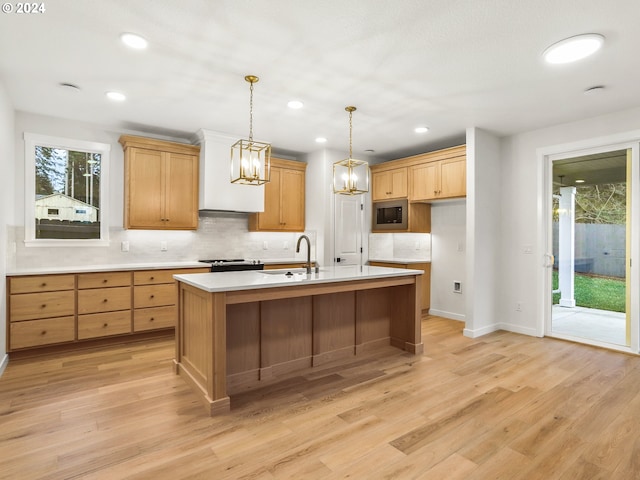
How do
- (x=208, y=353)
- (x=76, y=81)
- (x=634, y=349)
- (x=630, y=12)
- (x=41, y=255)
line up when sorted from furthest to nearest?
(x=41, y=255) < (x=634, y=349) < (x=76, y=81) < (x=208, y=353) < (x=630, y=12)

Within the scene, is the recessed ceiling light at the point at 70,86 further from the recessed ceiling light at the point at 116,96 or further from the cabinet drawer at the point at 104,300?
the cabinet drawer at the point at 104,300

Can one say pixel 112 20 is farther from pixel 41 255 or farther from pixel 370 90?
pixel 41 255

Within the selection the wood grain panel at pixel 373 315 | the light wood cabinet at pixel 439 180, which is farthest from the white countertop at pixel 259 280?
the light wood cabinet at pixel 439 180

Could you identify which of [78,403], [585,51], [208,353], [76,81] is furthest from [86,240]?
[585,51]

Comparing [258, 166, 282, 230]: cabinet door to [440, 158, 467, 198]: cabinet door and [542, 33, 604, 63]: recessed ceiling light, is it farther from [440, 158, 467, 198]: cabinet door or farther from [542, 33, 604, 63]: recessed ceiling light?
[542, 33, 604, 63]: recessed ceiling light

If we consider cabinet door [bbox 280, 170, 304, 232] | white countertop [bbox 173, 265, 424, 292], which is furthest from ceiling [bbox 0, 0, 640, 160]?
white countertop [bbox 173, 265, 424, 292]

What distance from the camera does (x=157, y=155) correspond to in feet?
15.5

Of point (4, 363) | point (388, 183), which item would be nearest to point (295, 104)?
point (388, 183)

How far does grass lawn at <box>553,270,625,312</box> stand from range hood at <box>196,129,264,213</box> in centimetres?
433

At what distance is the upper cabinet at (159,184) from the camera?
457cm

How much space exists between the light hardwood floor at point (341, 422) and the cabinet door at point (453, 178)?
225 centimetres

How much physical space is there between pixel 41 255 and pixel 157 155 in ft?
5.78

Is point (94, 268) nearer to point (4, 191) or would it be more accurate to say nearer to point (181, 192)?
point (4, 191)

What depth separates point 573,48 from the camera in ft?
8.68
